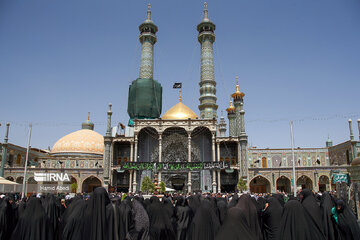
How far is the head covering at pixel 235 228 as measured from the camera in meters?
3.12

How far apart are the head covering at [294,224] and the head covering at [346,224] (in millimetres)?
1641

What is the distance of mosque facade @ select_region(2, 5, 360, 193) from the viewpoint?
32.7m

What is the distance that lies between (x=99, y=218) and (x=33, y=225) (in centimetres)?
125

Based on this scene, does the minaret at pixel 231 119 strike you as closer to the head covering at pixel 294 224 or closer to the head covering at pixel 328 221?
the head covering at pixel 328 221

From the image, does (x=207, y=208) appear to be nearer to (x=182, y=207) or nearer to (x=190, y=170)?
(x=182, y=207)

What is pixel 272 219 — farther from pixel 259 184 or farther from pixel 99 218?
pixel 259 184

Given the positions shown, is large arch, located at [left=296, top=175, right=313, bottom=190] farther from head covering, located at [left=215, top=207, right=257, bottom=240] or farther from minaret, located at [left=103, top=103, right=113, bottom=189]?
head covering, located at [left=215, top=207, right=257, bottom=240]

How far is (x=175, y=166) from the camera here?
32.3m

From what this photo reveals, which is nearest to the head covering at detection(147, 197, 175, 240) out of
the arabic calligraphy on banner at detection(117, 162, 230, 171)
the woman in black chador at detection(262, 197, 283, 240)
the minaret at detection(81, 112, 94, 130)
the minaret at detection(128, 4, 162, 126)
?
the woman in black chador at detection(262, 197, 283, 240)

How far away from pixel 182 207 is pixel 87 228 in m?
2.72

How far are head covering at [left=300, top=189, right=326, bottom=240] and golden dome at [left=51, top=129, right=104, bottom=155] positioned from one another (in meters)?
43.8

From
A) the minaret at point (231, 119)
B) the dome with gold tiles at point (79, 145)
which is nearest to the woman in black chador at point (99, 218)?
the minaret at point (231, 119)

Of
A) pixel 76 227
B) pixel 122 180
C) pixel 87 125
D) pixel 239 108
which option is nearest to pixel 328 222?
pixel 76 227

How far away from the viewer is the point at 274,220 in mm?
5812
